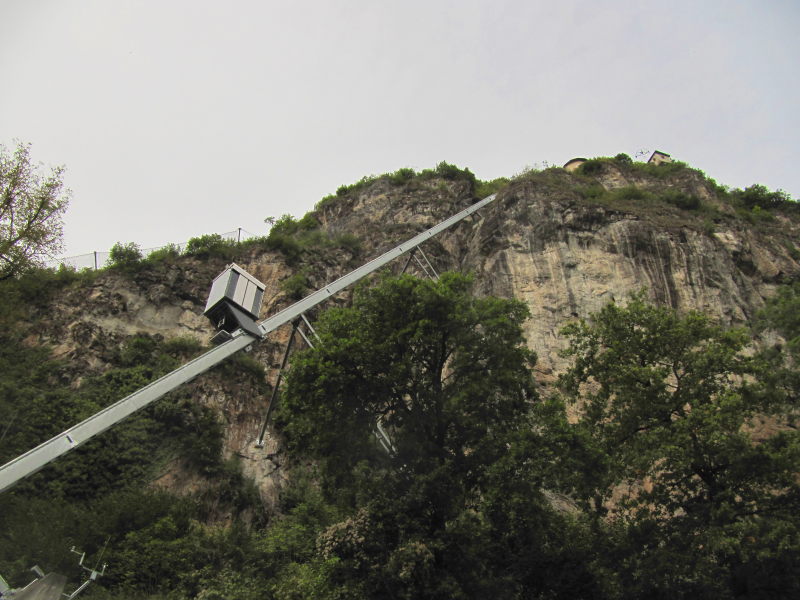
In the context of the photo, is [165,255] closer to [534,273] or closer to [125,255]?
[125,255]

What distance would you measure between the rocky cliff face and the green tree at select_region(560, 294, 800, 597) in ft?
24.5

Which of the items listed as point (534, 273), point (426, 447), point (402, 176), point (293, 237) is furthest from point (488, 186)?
point (426, 447)

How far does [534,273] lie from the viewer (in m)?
25.1

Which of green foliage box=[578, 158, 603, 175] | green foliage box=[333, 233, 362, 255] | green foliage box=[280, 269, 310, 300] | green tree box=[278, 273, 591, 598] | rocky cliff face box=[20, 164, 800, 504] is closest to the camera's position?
green tree box=[278, 273, 591, 598]

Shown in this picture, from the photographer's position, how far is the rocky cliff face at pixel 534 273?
22953 millimetres

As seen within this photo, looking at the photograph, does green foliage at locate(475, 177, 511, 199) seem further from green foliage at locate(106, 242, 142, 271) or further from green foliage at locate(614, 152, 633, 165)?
green foliage at locate(106, 242, 142, 271)

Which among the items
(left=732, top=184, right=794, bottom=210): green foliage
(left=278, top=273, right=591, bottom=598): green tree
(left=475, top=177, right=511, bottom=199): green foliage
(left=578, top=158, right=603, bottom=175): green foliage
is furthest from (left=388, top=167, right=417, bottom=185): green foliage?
(left=278, top=273, right=591, bottom=598): green tree

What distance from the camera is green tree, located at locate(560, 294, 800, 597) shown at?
11328mm

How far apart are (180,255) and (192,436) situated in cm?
1214

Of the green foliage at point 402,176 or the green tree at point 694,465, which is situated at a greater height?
the green foliage at point 402,176

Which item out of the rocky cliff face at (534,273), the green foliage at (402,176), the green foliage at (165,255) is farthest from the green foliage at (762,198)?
the green foliage at (165,255)

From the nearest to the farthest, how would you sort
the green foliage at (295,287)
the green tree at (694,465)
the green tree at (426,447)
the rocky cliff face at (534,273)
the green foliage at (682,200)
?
the green tree at (694,465)
the green tree at (426,447)
the rocky cliff face at (534,273)
the green foliage at (295,287)
the green foliage at (682,200)

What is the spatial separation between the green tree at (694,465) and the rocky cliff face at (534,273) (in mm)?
7453

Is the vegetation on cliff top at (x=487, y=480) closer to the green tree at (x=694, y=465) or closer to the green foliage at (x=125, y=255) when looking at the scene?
the green tree at (x=694, y=465)
